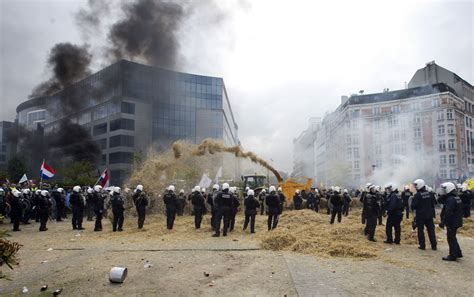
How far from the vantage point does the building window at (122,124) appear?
55.6 metres

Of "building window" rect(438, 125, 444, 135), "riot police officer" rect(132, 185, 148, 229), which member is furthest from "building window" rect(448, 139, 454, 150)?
"riot police officer" rect(132, 185, 148, 229)

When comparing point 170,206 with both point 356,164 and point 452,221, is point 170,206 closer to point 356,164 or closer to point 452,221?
point 452,221

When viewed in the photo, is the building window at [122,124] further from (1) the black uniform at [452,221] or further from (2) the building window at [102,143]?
(1) the black uniform at [452,221]

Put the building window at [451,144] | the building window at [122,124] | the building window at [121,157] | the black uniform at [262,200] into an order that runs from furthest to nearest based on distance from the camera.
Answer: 1. the building window at [121,157]
2. the building window at [122,124]
3. the building window at [451,144]
4. the black uniform at [262,200]

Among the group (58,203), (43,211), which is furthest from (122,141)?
(43,211)

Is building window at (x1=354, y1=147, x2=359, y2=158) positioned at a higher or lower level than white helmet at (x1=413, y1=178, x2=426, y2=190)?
higher

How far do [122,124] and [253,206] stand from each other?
1802 inches

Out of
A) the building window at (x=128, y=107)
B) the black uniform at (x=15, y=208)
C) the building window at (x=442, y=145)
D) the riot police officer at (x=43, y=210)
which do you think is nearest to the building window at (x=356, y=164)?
the building window at (x=442, y=145)

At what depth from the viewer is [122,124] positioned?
55.7 m

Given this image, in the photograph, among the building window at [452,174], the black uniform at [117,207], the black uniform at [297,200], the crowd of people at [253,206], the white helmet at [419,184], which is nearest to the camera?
the crowd of people at [253,206]

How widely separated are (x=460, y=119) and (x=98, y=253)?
5988 cm

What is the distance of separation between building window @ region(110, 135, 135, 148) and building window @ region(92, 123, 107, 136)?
2.13m

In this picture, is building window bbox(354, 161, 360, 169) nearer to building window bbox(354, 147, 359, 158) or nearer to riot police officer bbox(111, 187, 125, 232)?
building window bbox(354, 147, 359, 158)

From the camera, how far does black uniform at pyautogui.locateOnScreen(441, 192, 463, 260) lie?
9.29 meters
